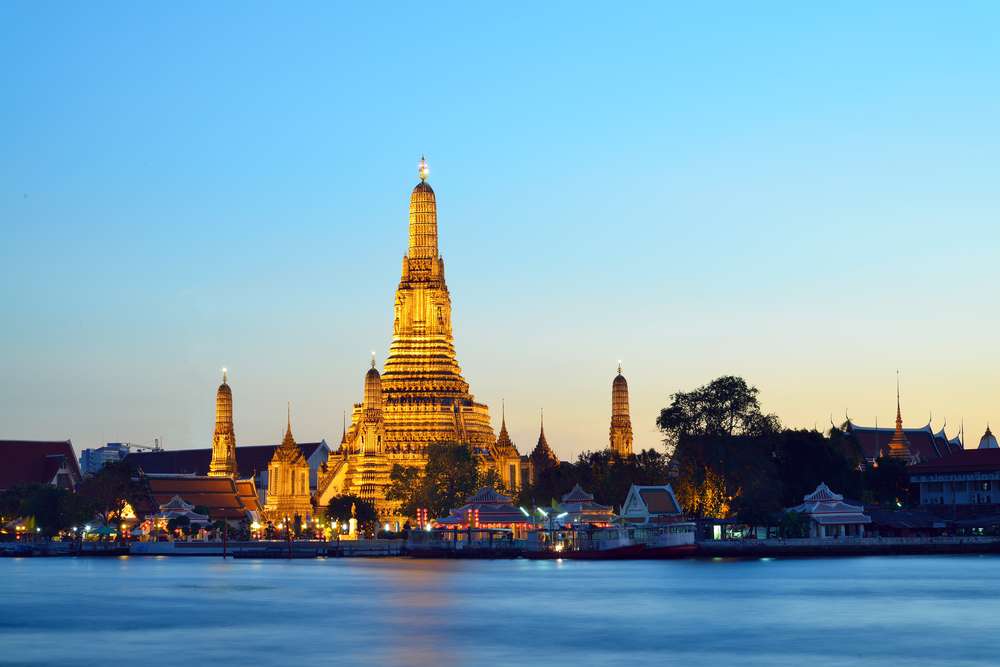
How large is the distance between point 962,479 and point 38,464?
80.5m

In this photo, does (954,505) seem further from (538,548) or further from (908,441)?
(908,441)

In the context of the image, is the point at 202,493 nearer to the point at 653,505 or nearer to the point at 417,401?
the point at 417,401

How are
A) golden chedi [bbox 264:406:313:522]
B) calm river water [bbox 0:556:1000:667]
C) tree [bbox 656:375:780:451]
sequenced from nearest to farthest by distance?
calm river water [bbox 0:556:1000:667], tree [bbox 656:375:780:451], golden chedi [bbox 264:406:313:522]

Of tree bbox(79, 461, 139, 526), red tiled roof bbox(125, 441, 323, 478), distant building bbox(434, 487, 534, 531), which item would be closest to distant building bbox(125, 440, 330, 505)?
red tiled roof bbox(125, 441, 323, 478)

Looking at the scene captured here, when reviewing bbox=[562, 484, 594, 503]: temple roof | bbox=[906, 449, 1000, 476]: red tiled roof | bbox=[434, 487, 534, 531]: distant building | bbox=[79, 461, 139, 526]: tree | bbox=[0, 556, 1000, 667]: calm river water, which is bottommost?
bbox=[0, 556, 1000, 667]: calm river water

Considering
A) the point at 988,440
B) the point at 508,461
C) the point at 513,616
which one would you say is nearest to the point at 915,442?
the point at 988,440

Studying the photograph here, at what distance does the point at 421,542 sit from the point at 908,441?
68708 millimetres

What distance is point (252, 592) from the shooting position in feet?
241

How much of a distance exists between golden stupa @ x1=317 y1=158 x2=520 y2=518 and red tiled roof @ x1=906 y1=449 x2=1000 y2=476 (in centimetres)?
2999

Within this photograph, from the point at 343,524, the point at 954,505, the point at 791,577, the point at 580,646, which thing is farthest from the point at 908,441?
the point at 580,646

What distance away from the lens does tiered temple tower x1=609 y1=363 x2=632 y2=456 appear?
481 ft

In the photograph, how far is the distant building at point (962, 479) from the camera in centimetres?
11562

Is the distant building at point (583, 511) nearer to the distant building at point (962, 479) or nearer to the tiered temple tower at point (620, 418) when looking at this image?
the distant building at point (962, 479)

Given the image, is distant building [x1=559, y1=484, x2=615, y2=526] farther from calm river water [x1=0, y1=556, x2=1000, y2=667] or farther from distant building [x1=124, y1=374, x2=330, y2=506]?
distant building [x1=124, y1=374, x2=330, y2=506]
